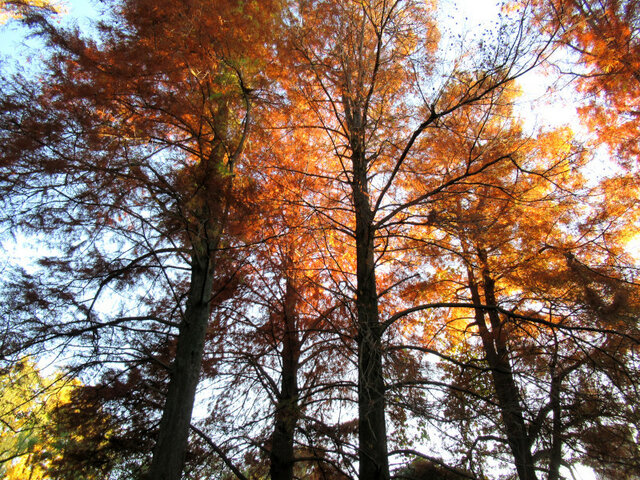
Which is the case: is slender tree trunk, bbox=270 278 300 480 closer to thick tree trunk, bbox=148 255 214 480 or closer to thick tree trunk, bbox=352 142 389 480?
thick tree trunk, bbox=352 142 389 480

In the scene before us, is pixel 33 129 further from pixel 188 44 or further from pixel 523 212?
pixel 523 212

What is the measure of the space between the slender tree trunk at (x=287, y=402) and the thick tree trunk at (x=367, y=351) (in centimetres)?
94

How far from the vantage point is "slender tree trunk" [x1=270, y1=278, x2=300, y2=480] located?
4553 millimetres

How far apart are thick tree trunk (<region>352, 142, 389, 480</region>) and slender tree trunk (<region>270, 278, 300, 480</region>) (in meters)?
0.94

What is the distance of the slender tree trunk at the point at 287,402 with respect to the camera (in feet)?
14.9

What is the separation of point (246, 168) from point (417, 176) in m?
2.91

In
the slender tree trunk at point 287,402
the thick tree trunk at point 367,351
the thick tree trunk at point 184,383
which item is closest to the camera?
the thick tree trunk at point 367,351

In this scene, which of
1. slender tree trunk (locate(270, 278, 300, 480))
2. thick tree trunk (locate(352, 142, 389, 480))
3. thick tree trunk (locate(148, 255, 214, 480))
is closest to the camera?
thick tree trunk (locate(352, 142, 389, 480))

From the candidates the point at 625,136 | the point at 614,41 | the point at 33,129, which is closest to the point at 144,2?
the point at 33,129

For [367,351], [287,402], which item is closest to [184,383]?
[287,402]

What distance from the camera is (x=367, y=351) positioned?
3.99 metres

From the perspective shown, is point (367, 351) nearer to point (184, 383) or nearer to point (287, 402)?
point (287, 402)

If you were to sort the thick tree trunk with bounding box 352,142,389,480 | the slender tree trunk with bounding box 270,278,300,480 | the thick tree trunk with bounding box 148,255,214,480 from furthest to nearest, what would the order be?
the slender tree trunk with bounding box 270,278,300,480 < the thick tree trunk with bounding box 148,255,214,480 < the thick tree trunk with bounding box 352,142,389,480

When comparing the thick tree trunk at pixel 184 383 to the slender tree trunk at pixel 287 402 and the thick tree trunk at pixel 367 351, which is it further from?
the thick tree trunk at pixel 367 351
